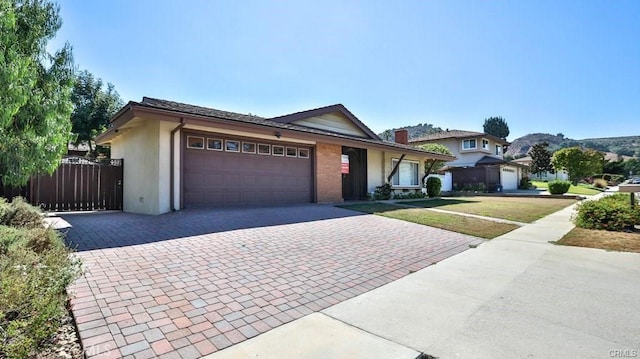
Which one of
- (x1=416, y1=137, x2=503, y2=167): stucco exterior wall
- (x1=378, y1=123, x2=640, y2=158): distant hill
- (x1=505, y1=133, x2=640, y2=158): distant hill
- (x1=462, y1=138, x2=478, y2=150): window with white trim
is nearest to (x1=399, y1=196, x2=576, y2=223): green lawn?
(x1=416, y1=137, x2=503, y2=167): stucco exterior wall

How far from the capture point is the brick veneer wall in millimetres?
14836

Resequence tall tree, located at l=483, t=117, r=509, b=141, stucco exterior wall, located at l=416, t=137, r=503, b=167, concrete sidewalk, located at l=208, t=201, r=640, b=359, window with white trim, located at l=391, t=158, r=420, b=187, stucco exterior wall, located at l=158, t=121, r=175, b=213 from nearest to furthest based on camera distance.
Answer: concrete sidewalk, located at l=208, t=201, r=640, b=359, stucco exterior wall, located at l=158, t=121, r=175, b=213, window with white trim, located at l=391, t=158, r=420, b=187, stucco exterior wall, located at l=416, t=137, r=503, b=167, tall tree, located at l=483, t=117, r=509, b=141

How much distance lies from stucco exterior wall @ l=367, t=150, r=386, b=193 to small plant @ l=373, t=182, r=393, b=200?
32cm

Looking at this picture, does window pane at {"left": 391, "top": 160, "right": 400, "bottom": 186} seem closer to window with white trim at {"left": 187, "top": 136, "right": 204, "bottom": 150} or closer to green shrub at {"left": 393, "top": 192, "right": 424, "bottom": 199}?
green shrub at {"left": 393, "top": 192, "right": 424, "bottom": 199}

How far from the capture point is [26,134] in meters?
7.59

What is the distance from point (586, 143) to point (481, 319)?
15199 cm

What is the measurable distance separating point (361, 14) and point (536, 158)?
48.5m

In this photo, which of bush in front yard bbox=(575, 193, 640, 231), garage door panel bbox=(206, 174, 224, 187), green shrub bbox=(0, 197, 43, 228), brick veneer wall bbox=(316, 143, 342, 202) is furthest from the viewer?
brick veneer wall bbox=(316, 143, 342, 202)

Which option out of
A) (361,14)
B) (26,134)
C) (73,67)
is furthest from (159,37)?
(361,14)

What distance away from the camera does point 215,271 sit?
4.88 m

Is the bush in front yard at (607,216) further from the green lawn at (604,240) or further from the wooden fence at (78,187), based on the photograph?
the wooden fence at (78,187)

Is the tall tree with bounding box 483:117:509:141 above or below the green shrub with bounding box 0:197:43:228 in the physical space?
above

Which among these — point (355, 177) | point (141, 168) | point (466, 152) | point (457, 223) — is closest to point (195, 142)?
point (141, 168)

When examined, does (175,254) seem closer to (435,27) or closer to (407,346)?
(407,346)
